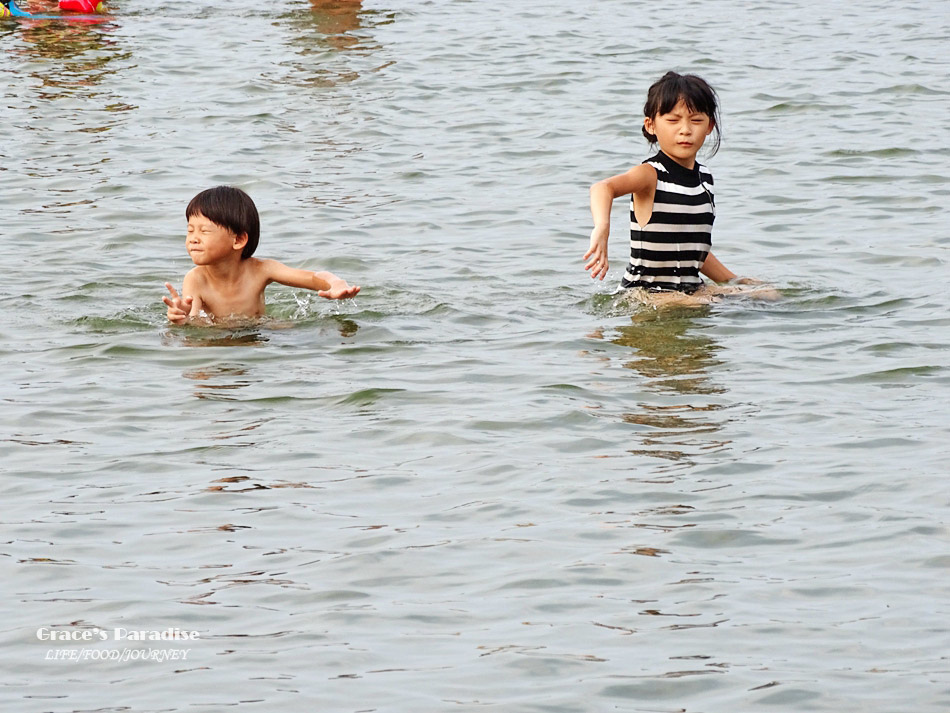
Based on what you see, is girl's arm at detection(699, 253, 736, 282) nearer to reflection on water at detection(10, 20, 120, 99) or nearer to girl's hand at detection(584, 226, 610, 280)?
girl's hand at detection(584, 226, 610, 280)

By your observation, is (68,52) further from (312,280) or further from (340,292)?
(340,292)

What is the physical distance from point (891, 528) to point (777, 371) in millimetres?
2061

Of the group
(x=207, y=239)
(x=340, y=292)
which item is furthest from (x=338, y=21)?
(x=340, y=292)

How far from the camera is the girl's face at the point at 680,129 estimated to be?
8320 mm

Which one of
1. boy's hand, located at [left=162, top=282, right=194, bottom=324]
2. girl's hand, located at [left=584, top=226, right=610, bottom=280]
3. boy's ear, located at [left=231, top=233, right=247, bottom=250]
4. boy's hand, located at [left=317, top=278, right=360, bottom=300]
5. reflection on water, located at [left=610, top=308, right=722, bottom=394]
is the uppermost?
girl's hand, located at [left=584, top=226, right=610, bottom=280]

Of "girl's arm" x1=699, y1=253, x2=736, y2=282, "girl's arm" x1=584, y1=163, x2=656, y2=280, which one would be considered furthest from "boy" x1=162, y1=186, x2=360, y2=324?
A: "girl's arm" x1=699, y1=253, x2=736, y2=282

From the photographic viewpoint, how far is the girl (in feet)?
27.3

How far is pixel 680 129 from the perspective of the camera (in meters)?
8.39

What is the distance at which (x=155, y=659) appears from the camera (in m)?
4.28

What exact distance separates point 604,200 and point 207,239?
2199mm

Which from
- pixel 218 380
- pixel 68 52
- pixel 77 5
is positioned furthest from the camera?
pixel 77 5

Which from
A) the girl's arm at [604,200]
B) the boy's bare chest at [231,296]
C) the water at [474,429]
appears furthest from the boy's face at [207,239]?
the girl's arm at [604,200]

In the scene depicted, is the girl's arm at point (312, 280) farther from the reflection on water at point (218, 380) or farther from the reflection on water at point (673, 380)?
the reflection on water at point (673, 380)

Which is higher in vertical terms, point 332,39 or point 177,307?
point 332,39
